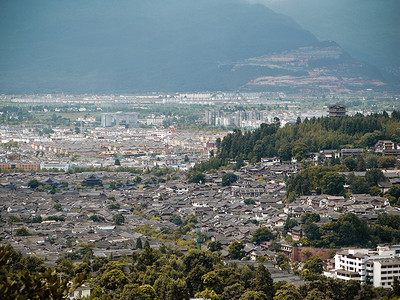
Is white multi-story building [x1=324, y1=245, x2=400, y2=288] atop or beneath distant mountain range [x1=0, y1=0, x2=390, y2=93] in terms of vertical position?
beneath

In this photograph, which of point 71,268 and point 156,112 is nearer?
point 71,268

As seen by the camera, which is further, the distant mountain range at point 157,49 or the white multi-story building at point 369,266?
the distant mountain range at point 157,49

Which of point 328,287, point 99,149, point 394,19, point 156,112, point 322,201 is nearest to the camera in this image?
point 328,287

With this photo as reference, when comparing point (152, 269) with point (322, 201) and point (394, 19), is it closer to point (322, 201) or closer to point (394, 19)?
point (322, 201)

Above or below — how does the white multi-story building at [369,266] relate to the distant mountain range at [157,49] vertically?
below

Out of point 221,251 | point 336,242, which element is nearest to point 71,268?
point 221,251

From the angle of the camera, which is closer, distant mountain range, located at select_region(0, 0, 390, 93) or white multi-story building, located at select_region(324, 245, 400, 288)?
white multi-story building, located at select_region(324, 245, 400, 288)

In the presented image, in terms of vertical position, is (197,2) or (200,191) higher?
(197,2)
